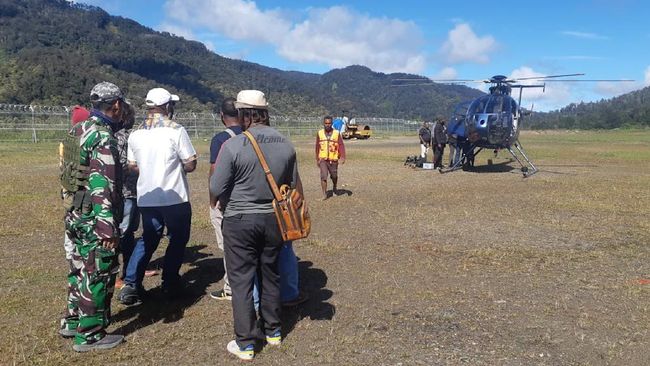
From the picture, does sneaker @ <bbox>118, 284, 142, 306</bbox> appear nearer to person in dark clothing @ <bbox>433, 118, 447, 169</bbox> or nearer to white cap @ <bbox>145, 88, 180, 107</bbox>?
white cap @ <bbox>145, 88, 180, 107</bbox>

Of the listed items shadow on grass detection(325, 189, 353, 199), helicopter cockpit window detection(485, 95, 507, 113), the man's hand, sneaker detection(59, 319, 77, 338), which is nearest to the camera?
the man's hand

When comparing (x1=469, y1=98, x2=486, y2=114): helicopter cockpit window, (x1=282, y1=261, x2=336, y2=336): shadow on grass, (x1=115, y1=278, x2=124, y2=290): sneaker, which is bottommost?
(x1=115, y1=278, x2=124, y2=290): sneaker

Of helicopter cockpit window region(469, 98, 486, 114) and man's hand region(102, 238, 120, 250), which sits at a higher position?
helicopter cockpit window region(469, 98, 486, 114)

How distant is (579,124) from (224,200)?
122 m

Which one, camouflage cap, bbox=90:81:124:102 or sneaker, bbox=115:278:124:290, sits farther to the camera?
sneaker, bbox=115:278:124:290

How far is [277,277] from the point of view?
4133mm

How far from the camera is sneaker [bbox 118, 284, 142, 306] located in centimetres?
498

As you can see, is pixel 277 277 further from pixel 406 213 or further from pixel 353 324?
pixel 406 213

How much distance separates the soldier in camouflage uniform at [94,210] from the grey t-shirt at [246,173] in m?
0.77

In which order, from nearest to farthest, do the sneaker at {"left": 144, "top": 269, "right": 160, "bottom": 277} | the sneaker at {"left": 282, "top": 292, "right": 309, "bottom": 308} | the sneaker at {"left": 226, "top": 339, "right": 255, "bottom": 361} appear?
the sneaker at {"left": 226, "top": 339, "right": 255, "bottom": 361}, the sneaker at {"left": 282, "top": 292, "right": 309, "bottom": 308}, the sneaker at {"left": 144, "top": 269, "right": 160, "bottom": 277}

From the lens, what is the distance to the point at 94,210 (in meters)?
3.80

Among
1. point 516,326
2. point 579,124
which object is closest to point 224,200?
point 516,326

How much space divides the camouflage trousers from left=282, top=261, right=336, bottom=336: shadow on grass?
4.88 ft

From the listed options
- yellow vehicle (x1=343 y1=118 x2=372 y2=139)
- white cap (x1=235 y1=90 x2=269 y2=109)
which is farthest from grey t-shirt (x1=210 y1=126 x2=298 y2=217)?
yellow vehicle (x1=343 y1=118 x2=372 y2=139)
